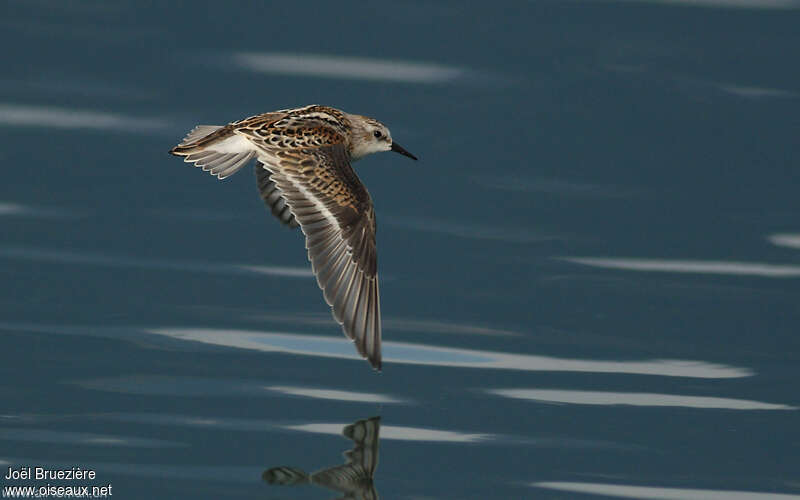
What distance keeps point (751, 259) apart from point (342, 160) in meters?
3.42

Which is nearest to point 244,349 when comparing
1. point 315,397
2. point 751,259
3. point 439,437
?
point 315,397

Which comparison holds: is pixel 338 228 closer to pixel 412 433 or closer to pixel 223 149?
pixel 223 149

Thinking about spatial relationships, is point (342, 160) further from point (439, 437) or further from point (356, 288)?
point (439, 437)

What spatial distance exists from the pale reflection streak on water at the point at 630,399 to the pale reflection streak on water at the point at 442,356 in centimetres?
36

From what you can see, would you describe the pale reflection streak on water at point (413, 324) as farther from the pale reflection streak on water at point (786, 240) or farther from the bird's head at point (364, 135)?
the pale reflection streak on water at point (786, 240)

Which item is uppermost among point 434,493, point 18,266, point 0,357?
point 18,266

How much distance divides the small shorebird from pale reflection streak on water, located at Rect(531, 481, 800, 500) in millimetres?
1328

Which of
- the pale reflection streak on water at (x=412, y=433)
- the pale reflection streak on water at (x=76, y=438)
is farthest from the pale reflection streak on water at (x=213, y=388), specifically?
the pale reflection streak on water at (x=76, y=438)

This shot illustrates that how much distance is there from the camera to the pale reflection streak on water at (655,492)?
10.4 meters

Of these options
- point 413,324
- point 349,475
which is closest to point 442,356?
point 413,324

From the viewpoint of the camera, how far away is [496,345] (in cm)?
→ 1258

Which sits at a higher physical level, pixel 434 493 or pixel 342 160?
pixel 342 160

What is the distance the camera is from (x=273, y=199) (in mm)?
12812

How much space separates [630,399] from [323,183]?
2.40m
